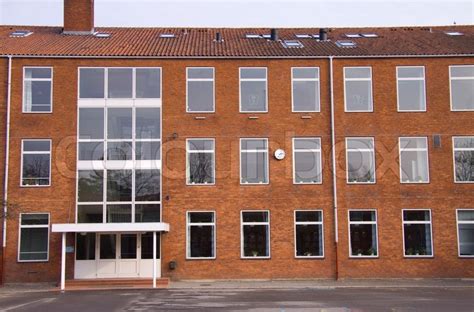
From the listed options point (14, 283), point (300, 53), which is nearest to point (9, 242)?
point (14, 283)

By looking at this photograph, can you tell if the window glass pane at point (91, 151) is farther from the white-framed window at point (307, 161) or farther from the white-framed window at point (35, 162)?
the white-framed window at point (307, 161)

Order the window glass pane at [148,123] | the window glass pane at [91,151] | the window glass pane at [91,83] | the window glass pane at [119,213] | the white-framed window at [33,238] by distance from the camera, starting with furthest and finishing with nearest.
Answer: the window glass pane at [91,83] → the window glass pane at [148,123] → the window glass pane at [91,151] → the window glass pane at [119,213] → the white-framed window at [33,238]

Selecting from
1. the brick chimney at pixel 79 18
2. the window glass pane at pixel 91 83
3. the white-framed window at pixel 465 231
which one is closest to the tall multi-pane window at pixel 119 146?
the window glass pane at pixel 91 83

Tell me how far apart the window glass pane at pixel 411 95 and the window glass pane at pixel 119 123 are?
1073cm

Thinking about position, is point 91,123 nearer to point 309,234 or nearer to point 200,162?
point 200,162

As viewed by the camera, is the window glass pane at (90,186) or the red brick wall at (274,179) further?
the window glass pane at (90,186)

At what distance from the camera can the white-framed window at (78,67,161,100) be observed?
25.9 meters

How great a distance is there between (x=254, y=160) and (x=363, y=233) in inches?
200

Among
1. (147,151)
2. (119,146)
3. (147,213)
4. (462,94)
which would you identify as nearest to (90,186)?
(119,146)

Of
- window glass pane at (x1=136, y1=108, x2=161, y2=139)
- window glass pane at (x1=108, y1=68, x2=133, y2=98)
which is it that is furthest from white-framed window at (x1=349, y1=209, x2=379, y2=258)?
window glass pane at (x1=108, y1=68, x2=133, y2=98)

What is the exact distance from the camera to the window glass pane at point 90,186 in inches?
990

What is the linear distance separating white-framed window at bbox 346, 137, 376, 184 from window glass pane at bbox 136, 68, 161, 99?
7848mm

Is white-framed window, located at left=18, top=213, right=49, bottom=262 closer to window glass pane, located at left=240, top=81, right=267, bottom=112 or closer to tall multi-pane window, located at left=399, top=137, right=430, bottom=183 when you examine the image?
window glass pane, located at left=240, top=81, right=267, bottom=112

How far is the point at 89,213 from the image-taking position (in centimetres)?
2508
